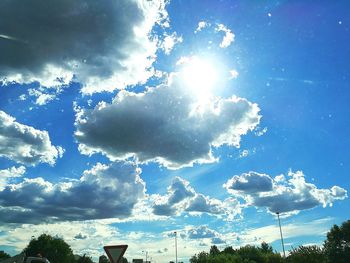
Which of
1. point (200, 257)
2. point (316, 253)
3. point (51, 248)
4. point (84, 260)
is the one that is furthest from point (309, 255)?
point (84, 260)

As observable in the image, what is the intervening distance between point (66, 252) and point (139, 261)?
84.7 feet

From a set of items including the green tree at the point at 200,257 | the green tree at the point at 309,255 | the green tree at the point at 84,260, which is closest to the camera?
the green tree at the point at 309,255

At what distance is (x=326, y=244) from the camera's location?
79.3m

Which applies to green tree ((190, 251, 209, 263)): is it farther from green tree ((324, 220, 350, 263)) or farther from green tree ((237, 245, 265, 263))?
green tree ((324, 220, 350, 263))

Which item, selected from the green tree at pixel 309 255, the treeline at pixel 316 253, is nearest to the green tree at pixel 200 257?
the treeline at pixel 316 253

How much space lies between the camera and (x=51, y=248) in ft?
359

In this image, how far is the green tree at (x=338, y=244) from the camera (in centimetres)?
7569

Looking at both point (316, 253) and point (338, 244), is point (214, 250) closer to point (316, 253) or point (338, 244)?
point (338, 244)

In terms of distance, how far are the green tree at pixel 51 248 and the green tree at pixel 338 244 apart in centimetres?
7392

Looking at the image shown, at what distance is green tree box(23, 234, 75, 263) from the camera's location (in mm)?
107938

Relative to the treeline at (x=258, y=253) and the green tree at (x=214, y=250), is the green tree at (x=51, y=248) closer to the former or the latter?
the treeline at (x=258, y=253)

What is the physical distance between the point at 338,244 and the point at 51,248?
78.1m

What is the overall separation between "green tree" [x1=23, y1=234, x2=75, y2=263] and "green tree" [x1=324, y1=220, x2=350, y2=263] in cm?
7392

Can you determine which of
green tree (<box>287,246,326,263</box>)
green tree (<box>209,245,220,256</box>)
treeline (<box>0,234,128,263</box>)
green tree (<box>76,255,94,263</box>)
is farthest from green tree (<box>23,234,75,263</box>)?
green tree (<box>287,246,326,263</box>)
